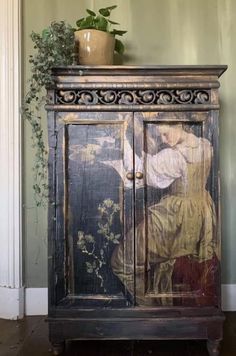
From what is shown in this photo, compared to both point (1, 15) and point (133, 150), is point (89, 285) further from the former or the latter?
point (1, 15)

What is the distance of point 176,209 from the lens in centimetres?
184

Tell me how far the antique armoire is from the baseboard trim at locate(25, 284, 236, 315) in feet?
1.83

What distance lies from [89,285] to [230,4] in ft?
5.96

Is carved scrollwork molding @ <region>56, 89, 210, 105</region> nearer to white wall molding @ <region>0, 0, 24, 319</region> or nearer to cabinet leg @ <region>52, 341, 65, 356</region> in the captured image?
white wall molding @ <region>0, 0, 24, 319</region>

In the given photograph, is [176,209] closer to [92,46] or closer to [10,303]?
[92,46]

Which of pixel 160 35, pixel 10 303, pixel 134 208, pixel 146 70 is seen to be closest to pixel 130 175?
pixel 134 208

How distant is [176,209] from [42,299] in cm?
107

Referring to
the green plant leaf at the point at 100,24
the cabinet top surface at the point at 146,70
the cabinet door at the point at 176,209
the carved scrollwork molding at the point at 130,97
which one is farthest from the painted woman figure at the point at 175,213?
the green plant leaf at the point at 100,24

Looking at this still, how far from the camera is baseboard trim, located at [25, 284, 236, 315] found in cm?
237

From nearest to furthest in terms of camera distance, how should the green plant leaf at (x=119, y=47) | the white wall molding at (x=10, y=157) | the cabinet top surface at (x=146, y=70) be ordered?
1. the cabinet top surface at (x=146, y=70)
2. the green plant leaf at (x=119, y=47)
3. the white wall molding at (x=10, y=157)

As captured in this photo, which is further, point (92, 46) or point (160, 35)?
point (160, 35)

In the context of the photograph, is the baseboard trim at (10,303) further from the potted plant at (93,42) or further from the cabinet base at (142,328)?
the potted plant at (93,42)

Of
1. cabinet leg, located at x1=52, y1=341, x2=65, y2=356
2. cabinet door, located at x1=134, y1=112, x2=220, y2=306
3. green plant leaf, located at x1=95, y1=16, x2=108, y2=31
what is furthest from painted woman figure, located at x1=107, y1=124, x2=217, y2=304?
green plant leaf, located at x1=95, y1=16, x2=108, y2=31

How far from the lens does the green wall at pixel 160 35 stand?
2371 mm
